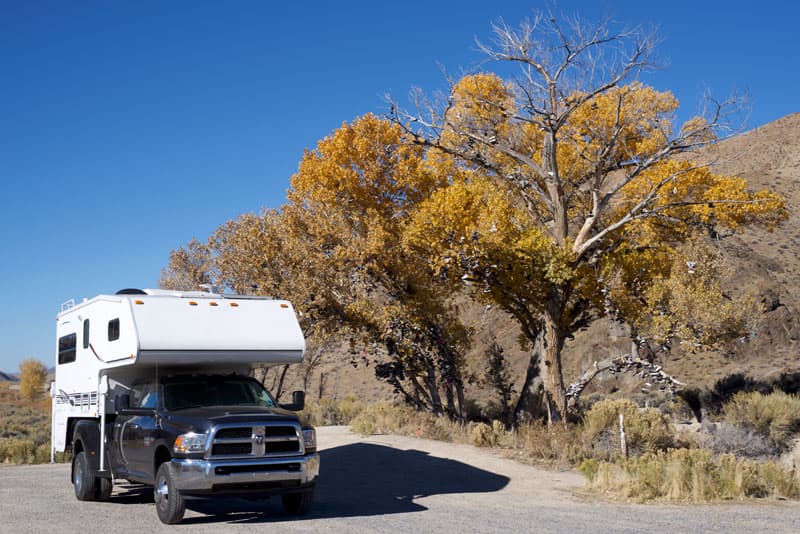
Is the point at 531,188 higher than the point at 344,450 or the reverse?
higher

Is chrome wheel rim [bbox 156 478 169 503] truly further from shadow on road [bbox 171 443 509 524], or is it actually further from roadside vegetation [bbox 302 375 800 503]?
roadside vegetation [bbox 302 375 800 503]

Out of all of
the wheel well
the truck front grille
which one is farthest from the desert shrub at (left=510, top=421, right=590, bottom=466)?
the wheel well

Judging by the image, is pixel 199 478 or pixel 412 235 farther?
pixel 412 235

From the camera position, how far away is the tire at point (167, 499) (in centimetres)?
1037

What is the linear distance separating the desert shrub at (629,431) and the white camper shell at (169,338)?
8.30 meters

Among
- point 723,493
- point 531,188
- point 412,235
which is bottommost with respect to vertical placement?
point 723,493

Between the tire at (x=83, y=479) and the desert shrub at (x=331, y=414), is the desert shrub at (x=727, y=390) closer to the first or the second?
the desert shrub at (x=331, y=414)

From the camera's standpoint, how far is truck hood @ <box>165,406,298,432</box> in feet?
34.4

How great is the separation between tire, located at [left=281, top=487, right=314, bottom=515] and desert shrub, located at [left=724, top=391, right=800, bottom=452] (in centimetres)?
1335

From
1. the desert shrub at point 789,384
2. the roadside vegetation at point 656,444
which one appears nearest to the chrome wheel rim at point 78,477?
the roadside vegetation at point 656,444

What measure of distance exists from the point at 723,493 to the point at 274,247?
592 inches

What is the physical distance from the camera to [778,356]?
4072 cm

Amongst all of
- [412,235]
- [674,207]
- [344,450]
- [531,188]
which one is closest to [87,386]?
[344,450]

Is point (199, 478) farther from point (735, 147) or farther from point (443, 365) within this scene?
point (735, 147)
